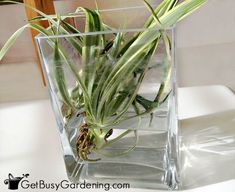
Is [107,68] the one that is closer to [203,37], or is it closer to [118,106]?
[118,106]

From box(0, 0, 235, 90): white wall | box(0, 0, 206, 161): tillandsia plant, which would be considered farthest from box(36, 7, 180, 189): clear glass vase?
box(0, 0, 235, 90): white wall

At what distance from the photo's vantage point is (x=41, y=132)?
53 cm

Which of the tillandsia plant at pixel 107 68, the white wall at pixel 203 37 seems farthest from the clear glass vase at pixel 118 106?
the white wall at pixel 203 37

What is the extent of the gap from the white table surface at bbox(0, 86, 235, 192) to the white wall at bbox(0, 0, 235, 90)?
0.46 ft

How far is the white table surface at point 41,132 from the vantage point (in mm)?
438

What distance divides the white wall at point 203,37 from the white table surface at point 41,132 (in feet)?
0.46

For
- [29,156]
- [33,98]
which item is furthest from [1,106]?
[29,156]

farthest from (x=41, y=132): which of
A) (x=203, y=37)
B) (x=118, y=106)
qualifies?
(x=203, y=37)

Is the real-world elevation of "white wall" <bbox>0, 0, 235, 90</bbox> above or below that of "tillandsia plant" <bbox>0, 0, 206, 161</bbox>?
below

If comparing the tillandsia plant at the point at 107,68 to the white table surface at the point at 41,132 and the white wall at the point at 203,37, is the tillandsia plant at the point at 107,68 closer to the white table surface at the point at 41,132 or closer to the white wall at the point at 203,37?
the white table surface at the point at 41,132

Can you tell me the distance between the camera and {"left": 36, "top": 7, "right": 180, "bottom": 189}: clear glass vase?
1.18ft

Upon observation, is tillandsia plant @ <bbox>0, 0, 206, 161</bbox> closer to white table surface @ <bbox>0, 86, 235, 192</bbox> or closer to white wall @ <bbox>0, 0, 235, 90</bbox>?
white table surface @ <bbox>0, 86, 235, 192</bbox>

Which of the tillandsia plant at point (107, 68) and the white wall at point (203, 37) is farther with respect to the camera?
the white wall at point (203, 37)

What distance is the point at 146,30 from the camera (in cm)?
34
